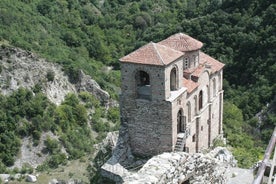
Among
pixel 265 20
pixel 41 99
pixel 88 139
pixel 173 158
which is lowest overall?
pixel 88 139

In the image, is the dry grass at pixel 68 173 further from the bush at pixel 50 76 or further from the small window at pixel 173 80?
the small window at pixel 173 80

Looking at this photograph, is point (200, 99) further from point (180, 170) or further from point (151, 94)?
point (180, 170)

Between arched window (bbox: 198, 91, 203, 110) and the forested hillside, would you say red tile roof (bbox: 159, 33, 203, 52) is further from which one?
the forested hillside

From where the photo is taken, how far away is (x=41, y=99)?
34.1 m

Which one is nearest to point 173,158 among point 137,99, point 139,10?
point 137,99

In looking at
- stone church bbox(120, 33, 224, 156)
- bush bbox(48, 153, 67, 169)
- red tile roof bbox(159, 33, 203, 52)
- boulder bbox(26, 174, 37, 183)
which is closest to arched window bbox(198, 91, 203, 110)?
stone church bbox(120, 33, 224, 156)

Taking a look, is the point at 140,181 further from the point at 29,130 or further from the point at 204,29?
the point at 204,29

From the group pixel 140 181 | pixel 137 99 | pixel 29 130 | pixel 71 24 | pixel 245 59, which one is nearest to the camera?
pixel 140 181

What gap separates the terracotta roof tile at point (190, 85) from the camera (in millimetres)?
21172

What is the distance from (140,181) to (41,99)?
25.3 meters

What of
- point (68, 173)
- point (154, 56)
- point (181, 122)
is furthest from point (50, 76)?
point (154, 56)

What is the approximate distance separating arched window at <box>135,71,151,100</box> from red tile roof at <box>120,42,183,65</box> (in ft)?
2.27

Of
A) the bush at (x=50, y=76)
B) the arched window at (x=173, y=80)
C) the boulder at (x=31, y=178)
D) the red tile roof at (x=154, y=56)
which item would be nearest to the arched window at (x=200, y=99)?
the arched window at (x=173, y=80)

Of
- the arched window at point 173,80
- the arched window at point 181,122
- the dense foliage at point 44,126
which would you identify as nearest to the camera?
the arched window at point 173,80
